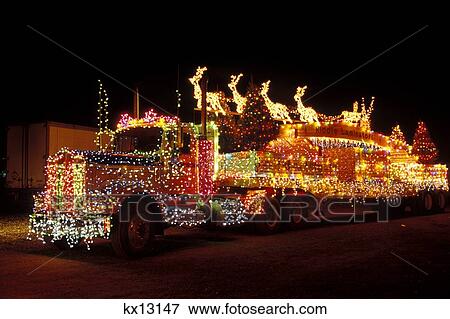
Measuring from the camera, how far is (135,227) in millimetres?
10117

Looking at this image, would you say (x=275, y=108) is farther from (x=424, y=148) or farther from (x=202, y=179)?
(x=424, y=148)

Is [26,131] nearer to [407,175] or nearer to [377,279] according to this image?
[407,175]

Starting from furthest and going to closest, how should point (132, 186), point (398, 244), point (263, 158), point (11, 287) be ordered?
point (263, 158) < point (398, 244) < point (132, 186) < point (11, 287)

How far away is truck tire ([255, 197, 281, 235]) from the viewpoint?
13.5 metres

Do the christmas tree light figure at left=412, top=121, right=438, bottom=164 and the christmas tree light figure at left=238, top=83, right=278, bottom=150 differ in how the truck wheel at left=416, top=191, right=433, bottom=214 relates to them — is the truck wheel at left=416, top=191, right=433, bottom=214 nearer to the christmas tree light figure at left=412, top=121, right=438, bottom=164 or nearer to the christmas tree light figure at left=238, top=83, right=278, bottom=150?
the christmas tree light figure at left=412, top=121, right=438, bottom=164

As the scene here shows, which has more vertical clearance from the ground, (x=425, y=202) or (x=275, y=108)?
(x=275, y=108)

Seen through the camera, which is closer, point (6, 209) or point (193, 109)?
point (193, 109)

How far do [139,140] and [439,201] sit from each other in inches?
555

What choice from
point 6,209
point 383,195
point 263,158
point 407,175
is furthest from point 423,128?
point 6,209

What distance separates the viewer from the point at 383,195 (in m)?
18.4

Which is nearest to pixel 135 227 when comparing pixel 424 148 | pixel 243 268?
pixel 243 268

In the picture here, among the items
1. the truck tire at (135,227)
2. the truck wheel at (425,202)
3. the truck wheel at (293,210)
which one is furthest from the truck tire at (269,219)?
the truck wheel at (425,202)

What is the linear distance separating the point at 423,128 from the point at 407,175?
879 cm

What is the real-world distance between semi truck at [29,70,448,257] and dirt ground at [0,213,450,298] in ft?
2.06
